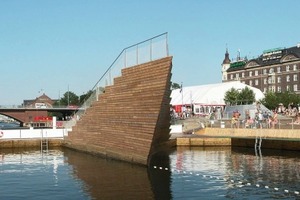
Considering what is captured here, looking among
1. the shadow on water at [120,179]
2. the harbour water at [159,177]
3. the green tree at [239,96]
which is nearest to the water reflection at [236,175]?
the harbour water at [159,177]

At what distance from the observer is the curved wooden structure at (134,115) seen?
84.1 ft

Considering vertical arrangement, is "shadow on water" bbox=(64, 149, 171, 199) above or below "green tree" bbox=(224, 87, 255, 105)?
below

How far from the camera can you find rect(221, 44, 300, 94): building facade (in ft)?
419

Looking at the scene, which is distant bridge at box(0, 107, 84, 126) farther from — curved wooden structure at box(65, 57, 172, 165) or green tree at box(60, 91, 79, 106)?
curved wooden structure at box(65, 57, 172, 165)

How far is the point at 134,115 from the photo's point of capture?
91.3 feet

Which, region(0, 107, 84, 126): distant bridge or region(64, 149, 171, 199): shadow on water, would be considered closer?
region(64, 149, 171, 199): shadow on water

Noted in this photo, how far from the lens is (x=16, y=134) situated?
46500 millimetres

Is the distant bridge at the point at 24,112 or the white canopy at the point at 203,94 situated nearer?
the white canopy at the point at 203,94

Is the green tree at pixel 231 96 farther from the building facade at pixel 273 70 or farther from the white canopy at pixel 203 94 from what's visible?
the building facade at pixel 273 70

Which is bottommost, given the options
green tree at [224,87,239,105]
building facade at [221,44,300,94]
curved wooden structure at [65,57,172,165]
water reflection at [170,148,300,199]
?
water reflection at [170,148,300,199]

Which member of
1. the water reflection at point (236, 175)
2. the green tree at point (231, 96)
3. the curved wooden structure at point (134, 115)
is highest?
the green tree at point (231, 96)

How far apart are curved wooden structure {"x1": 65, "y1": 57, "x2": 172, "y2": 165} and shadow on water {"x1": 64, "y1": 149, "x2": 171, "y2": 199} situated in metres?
1.14

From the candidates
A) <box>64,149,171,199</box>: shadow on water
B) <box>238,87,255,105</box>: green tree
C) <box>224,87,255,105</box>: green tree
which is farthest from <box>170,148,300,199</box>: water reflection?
<box>238,87,255,105</box>: green tree

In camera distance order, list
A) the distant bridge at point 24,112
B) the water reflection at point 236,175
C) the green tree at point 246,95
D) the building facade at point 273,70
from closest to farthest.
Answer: the water reflection at point 236,175
the green tree at point 246,95
the distant bridge at point 24,112
the building facade at point 273,70
